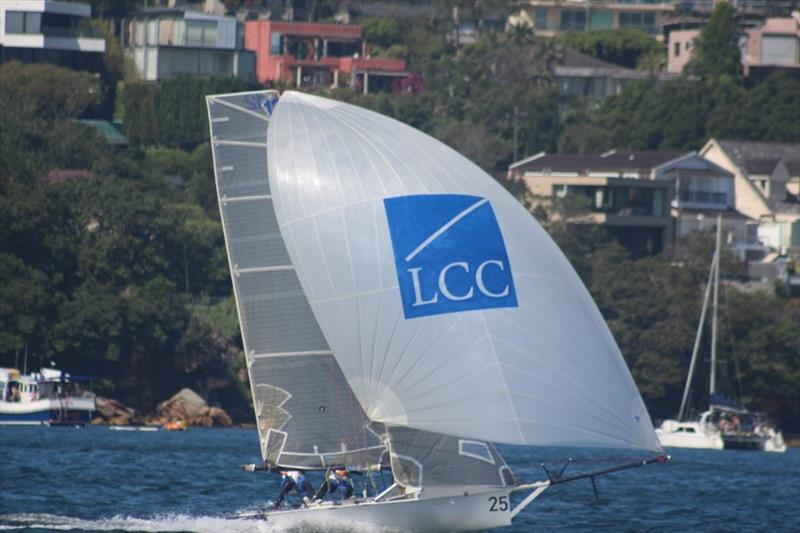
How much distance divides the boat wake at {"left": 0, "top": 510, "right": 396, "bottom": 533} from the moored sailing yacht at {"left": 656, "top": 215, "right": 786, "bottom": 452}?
32742mm

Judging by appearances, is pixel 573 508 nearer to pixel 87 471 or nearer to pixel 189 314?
pixel 87 471

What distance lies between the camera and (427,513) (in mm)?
24016

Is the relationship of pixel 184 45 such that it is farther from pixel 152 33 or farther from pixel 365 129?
pixel 365 129

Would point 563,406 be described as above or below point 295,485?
above

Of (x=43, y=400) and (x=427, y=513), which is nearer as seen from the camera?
(x=427, y=513)

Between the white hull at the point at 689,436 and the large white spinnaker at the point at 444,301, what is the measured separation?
3528cm

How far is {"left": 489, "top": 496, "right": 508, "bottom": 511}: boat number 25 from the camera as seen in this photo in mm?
24188

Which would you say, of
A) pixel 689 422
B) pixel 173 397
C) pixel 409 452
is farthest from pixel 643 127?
pixel 409 452

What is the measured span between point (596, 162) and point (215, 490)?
4968 cm

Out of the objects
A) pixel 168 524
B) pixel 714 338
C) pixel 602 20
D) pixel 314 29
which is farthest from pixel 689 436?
pixel 602 20

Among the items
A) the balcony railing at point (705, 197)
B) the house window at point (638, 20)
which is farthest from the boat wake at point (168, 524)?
the house window at point (638, 20)

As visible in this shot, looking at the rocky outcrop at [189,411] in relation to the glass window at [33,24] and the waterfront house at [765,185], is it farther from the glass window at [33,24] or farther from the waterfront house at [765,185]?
the waterfront house at [765,185]

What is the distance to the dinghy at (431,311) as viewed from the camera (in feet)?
77.3

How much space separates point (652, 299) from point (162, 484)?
110 feet
